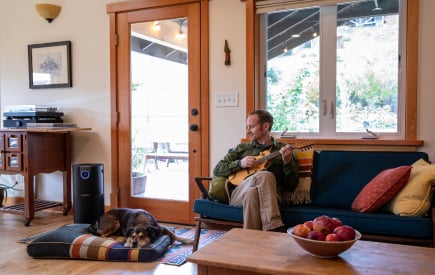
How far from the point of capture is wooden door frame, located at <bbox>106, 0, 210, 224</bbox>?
350cm

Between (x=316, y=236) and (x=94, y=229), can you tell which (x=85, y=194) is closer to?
(x=94, y=229)

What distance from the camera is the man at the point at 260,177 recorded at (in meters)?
2.38

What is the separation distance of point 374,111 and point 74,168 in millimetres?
2545

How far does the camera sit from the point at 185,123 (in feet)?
11.9

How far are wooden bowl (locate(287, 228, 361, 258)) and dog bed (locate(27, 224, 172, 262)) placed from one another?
143 centimetres

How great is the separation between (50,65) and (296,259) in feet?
11.9

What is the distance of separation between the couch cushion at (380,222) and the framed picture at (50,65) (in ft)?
9.56

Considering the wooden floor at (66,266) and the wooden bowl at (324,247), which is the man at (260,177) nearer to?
the wooden floor at (66,266)

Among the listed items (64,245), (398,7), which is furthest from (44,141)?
(398,7)

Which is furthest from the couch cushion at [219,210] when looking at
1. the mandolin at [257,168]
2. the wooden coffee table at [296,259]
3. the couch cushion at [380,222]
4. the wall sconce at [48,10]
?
the wall sconce at [48,10]

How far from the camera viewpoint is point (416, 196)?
2188 mm

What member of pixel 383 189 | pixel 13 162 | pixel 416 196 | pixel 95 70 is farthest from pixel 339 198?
pixel 13 162

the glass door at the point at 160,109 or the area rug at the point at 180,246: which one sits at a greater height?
the glass door at the point at 160,109

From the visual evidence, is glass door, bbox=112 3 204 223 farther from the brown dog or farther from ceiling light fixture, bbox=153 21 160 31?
the brown dog
